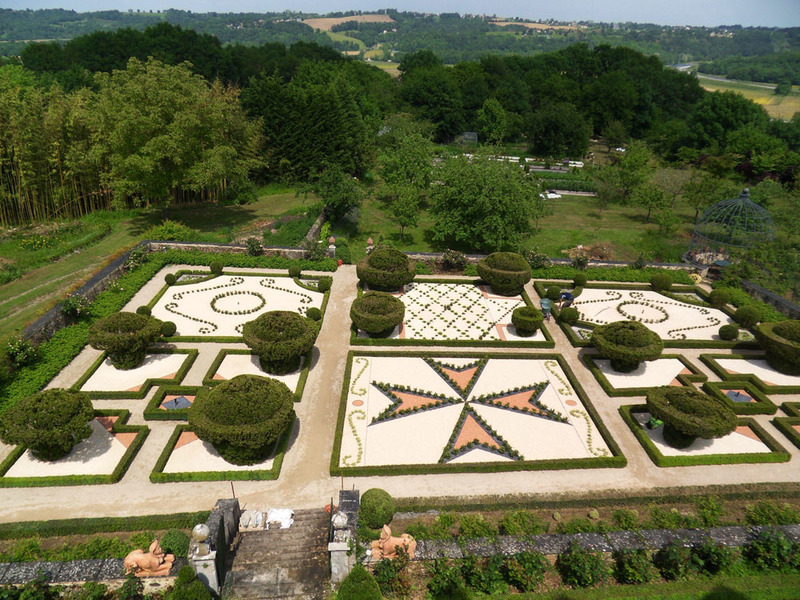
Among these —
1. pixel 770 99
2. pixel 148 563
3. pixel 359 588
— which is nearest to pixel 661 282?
pixel 359 588

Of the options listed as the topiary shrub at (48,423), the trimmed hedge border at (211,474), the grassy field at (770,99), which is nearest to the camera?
the topiary shrub at (48,423)

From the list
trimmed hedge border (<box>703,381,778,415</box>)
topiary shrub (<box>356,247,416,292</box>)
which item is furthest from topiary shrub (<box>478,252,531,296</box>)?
trimmed hedge border (<box>703,381,778,415</box>)

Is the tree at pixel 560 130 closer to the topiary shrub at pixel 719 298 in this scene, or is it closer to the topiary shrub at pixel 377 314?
the topiary shrub at pixel 719 298

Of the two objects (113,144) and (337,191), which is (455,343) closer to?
(337,191)

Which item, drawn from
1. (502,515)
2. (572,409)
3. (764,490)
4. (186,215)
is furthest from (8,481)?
(186,215)

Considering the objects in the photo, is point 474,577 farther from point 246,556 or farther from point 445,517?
point 246,556

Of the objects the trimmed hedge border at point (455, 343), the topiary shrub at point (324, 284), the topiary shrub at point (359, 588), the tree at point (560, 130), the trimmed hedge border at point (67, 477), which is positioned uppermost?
the tree at point (560, 130)

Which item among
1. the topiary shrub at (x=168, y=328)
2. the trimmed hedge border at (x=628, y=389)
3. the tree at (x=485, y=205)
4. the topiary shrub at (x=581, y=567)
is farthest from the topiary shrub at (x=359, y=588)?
the tree at (x=485, y=205)
